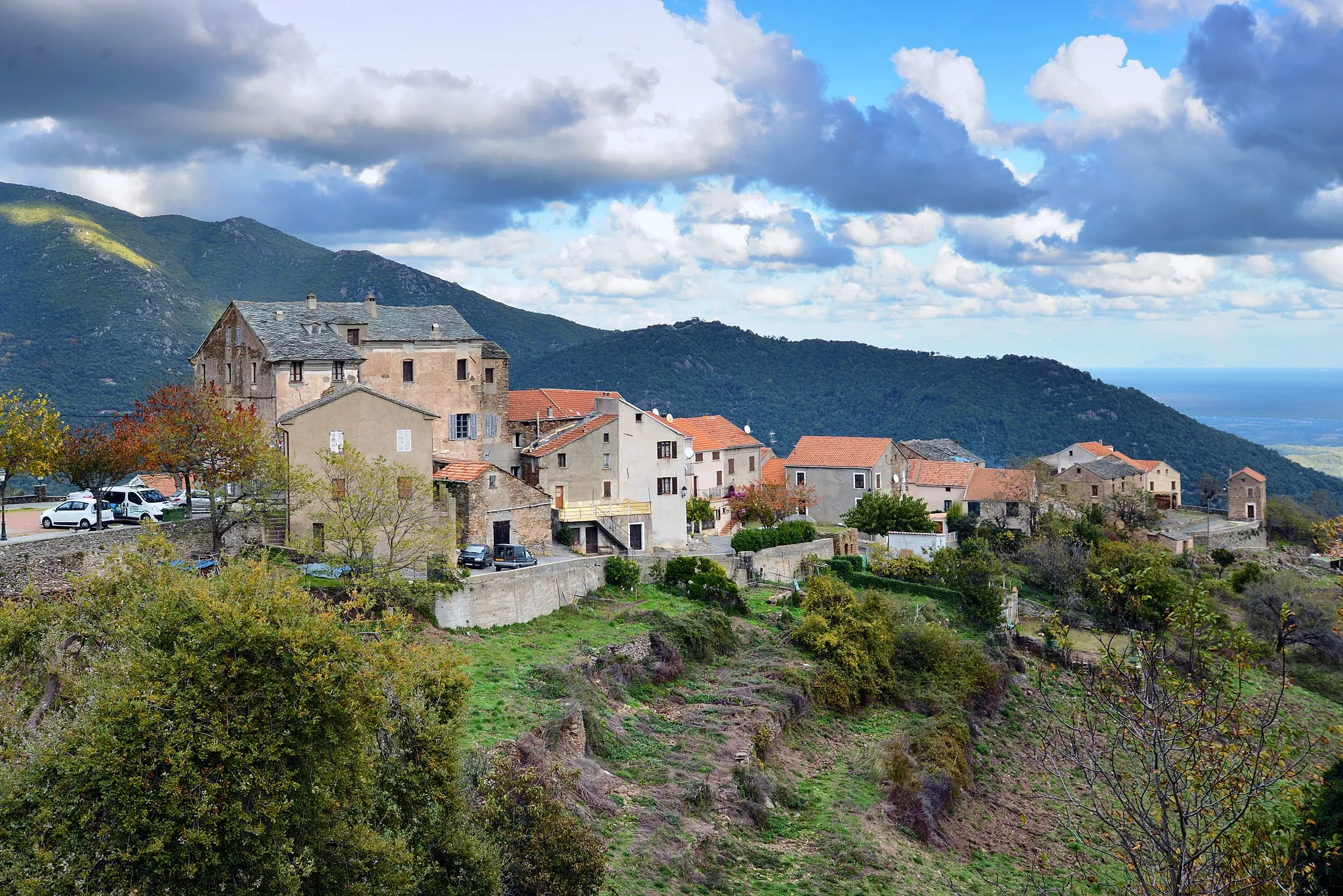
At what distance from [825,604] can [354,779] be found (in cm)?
3074

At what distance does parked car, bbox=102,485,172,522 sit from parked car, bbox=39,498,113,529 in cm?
170

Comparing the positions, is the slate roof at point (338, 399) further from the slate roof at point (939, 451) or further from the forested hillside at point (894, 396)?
the forested hillside at point (894, 396)

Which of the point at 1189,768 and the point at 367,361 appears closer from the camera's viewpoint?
the point at 1189,768

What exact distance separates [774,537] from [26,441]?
35.8 metres

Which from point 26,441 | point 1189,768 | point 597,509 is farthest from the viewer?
point 597,509

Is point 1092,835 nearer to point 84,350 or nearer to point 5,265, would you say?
point 84,350

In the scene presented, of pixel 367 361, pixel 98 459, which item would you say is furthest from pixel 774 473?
pixel 98 459

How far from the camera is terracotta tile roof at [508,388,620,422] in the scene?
2371 inches

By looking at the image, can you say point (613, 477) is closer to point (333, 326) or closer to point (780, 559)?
point (780, 559)

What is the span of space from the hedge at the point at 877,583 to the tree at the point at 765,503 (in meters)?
8.08

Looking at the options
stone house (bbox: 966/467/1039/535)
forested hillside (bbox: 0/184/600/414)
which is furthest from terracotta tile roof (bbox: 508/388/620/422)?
forested hillside (bbox: 0/184/600/414)

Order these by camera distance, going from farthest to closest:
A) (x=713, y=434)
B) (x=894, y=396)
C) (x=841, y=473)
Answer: (x=894, y=396)
(x=841, y=473)
(x=713, y=434)

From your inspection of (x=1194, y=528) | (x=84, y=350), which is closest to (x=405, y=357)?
(x=84, y=350)

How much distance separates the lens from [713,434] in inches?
2886
